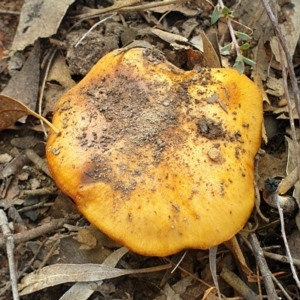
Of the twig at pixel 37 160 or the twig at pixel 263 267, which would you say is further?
the twig at pixel 37 160

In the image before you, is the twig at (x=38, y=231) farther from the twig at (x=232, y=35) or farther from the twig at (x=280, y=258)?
the twig at (x=232, y=35)

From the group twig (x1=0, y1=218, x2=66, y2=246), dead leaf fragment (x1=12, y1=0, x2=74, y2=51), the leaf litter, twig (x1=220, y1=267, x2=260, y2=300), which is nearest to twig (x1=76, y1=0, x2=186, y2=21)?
the leaf litter

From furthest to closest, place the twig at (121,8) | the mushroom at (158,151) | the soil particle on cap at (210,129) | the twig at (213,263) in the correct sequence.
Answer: the twig at (121,8)
the twig at (213,263)
the soil particle on cap at (210,129)
the mushroom at (158,151)

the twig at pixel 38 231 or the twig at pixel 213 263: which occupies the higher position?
the twig at pixel 213 263

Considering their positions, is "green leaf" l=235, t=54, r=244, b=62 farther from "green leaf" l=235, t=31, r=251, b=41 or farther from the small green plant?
"green leaf" l=235, t=31, r=251, b=41

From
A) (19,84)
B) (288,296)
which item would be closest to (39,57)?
(19,84)

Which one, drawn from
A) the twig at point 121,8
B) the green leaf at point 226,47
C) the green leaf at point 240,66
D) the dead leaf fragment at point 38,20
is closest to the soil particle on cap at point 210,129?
the green leaf at point 240,66

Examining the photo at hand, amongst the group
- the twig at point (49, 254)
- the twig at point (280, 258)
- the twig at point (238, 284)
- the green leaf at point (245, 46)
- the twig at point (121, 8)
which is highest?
the green leaf at point (245, 46)
